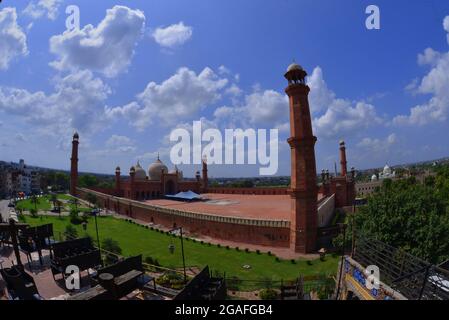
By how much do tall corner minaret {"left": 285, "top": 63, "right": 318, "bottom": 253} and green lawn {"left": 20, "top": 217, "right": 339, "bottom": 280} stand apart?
2412 mm

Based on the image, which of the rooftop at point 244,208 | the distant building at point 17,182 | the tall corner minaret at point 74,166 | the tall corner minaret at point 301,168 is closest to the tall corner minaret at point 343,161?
the rooftop at point 244,208

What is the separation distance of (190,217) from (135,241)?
20.9 ft

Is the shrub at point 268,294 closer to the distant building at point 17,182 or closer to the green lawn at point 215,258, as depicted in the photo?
the green lawn at point 215,258

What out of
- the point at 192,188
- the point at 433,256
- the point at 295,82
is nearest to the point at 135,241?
the point at 295,82

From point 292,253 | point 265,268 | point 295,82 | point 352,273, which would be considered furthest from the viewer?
point 295,82

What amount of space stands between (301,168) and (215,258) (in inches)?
370

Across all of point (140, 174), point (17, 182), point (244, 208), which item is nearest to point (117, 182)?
point (140, 174)

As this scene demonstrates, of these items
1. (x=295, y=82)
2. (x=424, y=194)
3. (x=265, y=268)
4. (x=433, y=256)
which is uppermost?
(x=295, y=82)

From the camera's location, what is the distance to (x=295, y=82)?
2303 centimetres

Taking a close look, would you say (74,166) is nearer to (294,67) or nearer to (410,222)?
(294,67)

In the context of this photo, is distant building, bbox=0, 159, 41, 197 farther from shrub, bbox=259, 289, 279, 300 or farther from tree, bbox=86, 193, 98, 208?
shrub, bbox=259, 289, 279, 300

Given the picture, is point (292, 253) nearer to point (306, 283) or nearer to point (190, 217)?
point (306, 283)

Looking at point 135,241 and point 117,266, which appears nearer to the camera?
point 117,266

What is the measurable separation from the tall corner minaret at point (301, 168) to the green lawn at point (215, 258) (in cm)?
241
